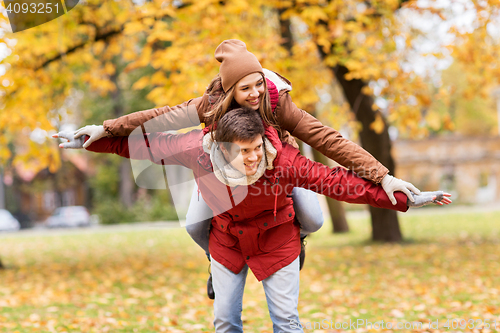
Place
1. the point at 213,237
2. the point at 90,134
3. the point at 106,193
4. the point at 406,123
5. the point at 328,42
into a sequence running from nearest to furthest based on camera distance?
the point at 90,134 < the point at 213,237 < the point at 328,42 < the point at 406,123 < the point at 106,193

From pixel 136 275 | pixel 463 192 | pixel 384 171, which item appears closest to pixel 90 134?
pixel 384 171

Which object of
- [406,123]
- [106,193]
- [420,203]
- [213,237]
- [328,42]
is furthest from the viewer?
[106,193]

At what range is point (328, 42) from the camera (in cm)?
684

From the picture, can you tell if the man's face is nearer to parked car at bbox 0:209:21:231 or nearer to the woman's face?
the woman's face

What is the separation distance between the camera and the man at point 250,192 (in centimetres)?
244

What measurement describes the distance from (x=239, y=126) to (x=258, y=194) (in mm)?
431

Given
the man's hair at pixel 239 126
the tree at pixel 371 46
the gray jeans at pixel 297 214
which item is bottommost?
the gray jeans at pixel 297 214

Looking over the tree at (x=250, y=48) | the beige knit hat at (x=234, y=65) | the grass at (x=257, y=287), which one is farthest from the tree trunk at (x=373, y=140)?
the beige knit hat at (x=234, y=65)

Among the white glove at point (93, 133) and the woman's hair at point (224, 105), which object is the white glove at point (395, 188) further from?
the white glove at point (93, 133)

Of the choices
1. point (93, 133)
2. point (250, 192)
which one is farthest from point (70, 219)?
point (250, 192)

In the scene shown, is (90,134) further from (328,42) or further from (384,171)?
(328,42)

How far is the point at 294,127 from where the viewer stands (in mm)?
2639

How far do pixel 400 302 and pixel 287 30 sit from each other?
263 inches

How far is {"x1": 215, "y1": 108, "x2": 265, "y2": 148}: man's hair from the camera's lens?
93.0 inches
